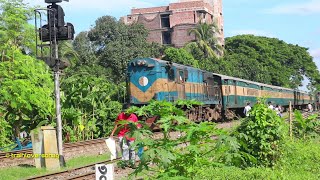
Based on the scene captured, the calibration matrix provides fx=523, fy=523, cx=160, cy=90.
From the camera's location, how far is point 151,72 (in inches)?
945

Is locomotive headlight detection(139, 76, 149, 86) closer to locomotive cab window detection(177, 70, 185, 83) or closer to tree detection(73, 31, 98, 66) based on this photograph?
locomotive cab window detection(177, 70, 185, 83)

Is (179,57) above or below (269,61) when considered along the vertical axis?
below

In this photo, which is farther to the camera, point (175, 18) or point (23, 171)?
point (175, 18)

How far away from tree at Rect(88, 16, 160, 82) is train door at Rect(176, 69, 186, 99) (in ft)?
88.1

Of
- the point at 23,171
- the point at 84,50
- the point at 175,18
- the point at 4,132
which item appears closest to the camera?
the point at 23,171

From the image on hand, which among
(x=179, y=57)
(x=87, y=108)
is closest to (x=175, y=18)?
(x=179, y=57)

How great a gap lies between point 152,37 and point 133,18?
430 centimetres

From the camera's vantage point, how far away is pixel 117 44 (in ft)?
175

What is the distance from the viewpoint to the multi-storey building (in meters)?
77.7

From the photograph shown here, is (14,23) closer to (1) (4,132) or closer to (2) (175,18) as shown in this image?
(1) (4,132)

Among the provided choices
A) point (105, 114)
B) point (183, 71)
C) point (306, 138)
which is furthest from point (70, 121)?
point (306, 138)

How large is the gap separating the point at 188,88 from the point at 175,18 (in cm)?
5461

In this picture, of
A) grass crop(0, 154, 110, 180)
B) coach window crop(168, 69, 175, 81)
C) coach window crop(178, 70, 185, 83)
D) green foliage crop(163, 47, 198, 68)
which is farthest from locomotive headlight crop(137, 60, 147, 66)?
green foliage crop(163, 47, 198, 68)

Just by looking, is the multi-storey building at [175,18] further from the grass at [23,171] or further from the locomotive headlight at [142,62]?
the grass at [23,171]
